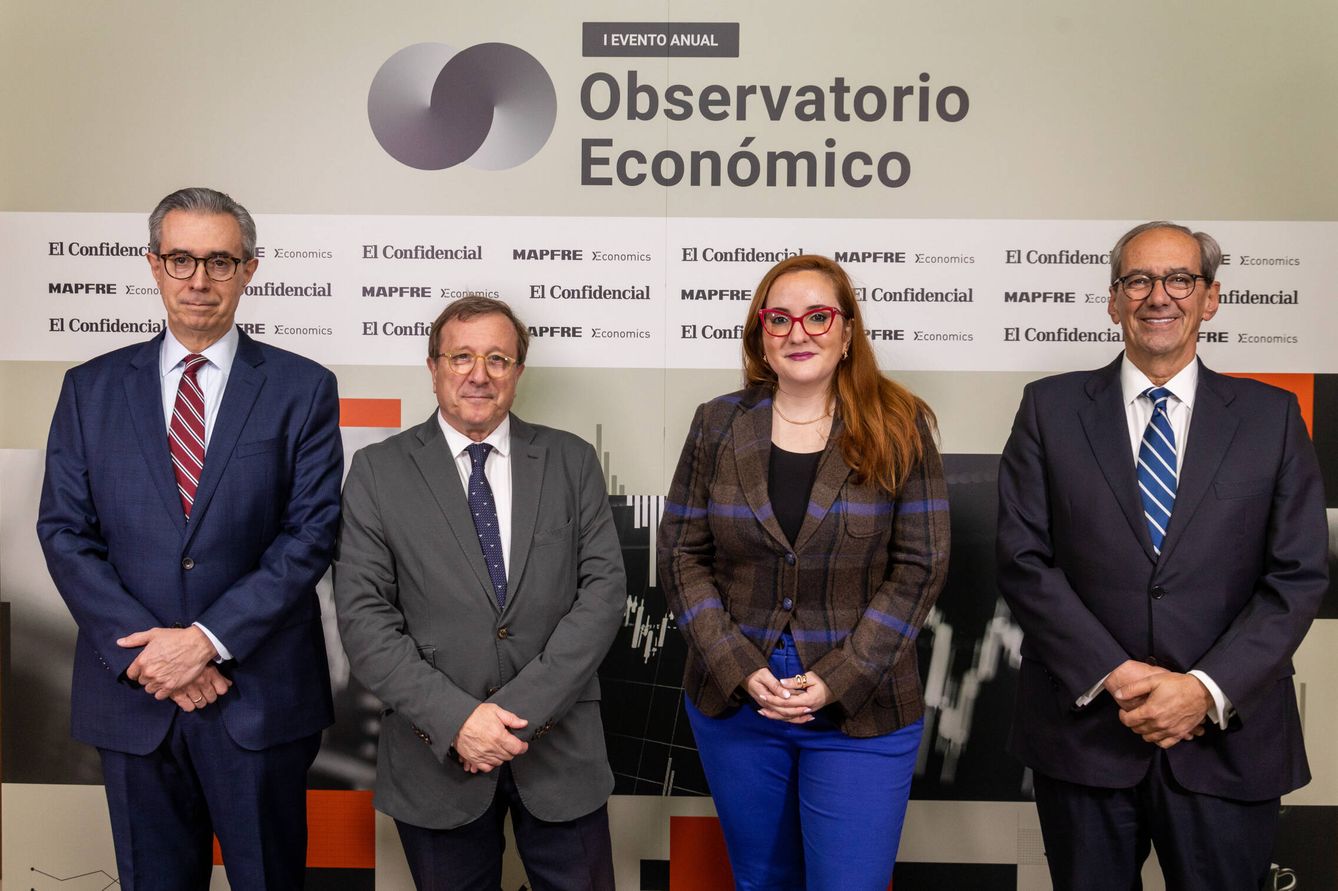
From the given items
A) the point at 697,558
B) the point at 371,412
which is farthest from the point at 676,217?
the point at 697,558

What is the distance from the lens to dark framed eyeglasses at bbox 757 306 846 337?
79.2 inches

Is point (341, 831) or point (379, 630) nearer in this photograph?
point (379, 630)

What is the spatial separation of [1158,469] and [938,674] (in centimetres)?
104

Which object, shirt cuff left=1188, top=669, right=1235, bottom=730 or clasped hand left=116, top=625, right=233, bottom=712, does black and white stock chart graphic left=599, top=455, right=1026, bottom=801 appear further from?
clasped hand left=116, top=625, right=233, bottom=712

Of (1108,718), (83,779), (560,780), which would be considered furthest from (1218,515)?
(83,779)

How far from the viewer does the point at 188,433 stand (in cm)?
215

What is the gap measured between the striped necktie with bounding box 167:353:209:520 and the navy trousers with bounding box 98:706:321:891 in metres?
0.47

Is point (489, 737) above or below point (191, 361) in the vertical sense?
below

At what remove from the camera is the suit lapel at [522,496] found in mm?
2057

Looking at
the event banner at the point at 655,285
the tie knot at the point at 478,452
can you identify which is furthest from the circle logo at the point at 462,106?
the tie knot at the point at 478,452

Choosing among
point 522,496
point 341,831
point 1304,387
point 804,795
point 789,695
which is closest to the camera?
point 789,695

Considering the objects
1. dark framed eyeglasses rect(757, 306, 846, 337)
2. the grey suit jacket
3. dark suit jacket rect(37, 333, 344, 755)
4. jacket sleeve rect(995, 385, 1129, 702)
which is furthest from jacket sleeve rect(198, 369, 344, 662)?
jacket sleeve rect(995, 385, 1129, 702)

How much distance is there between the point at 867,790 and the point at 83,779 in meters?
2.33

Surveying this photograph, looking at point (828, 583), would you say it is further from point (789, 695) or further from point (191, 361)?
point (191, 361)
